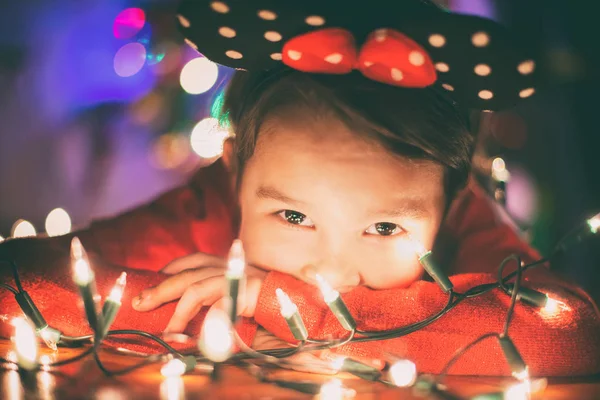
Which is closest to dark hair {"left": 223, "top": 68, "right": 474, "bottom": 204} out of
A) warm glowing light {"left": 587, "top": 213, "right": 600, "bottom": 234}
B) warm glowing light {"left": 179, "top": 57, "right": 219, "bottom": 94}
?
warm glowing light {"left": 587, "top": 213, "right": 600, "bottom": 234}

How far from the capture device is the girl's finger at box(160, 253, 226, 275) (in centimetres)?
99

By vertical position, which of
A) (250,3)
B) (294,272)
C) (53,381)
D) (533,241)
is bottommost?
(53,381)

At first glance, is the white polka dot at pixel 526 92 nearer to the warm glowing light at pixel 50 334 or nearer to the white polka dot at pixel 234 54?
the white polka dot at pixel 234 54

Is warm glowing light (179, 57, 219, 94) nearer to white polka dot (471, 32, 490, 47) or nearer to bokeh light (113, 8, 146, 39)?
bokeh light (113, 8, 146, 39)

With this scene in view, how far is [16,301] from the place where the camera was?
0.86m

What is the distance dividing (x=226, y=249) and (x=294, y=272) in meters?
0.41

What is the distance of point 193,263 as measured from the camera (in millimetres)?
995

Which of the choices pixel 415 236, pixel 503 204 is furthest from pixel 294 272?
pixel 503 204

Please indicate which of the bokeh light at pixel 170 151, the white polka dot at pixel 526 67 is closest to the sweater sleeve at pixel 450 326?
the white polka dot at pixel 526 67

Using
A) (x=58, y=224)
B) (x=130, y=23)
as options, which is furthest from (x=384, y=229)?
(x=130, y=23)

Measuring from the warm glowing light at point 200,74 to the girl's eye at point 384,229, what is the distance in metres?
1.38

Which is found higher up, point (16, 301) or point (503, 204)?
point (503, 204)

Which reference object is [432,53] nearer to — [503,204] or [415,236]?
[415,236]

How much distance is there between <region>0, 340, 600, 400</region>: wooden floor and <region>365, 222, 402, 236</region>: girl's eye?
257 mm
